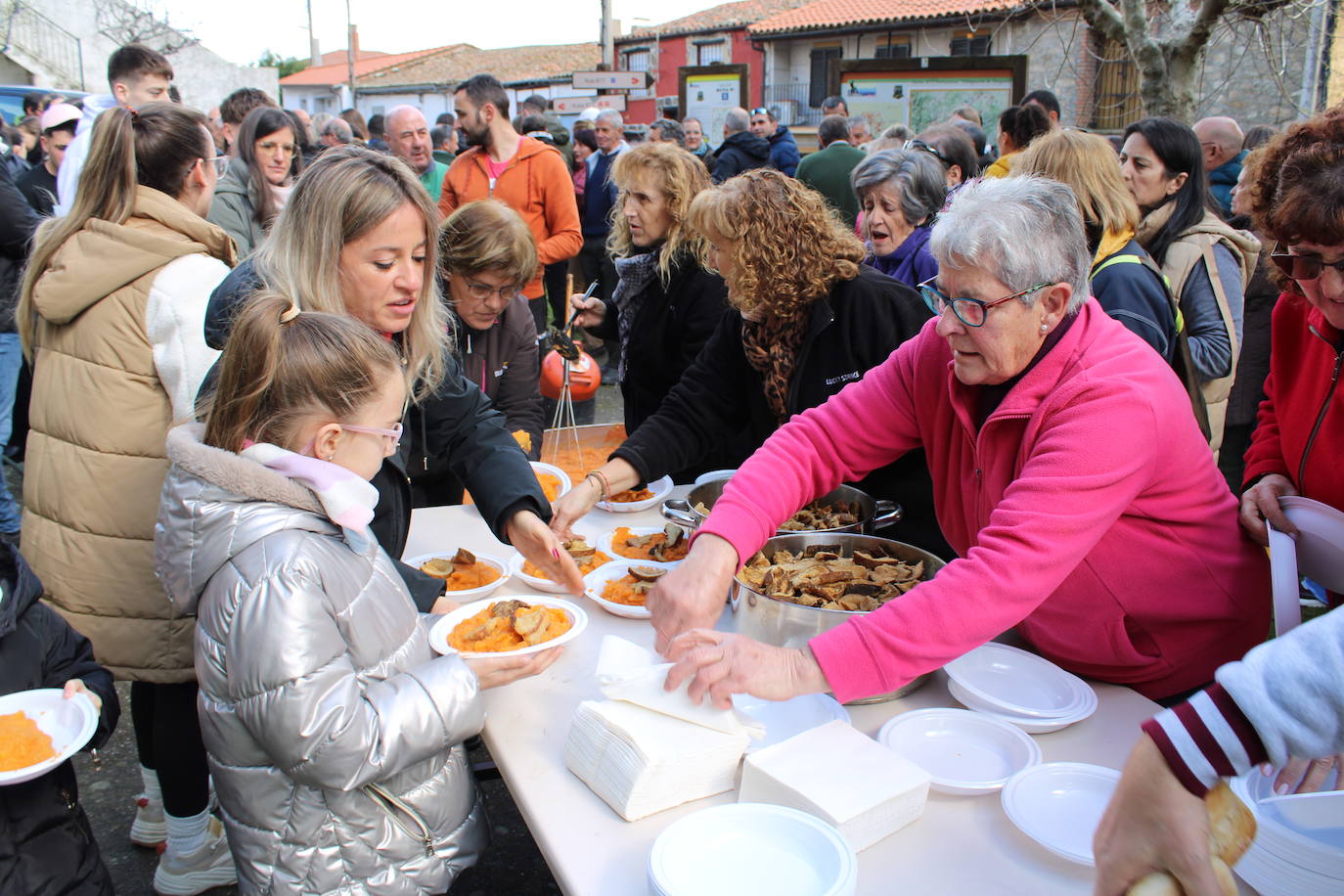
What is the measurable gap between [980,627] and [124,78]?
496cm

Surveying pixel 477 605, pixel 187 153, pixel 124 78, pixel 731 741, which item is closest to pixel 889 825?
pixel 731 741

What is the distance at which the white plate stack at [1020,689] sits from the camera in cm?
155

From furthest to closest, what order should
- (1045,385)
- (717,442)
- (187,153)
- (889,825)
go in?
(717,442)
(187,153)
(1045,385)
(889,825)

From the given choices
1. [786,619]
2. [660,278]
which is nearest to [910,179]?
[660,278]

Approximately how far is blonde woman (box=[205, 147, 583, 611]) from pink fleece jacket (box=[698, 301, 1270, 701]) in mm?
609

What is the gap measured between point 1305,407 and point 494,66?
4274 cm

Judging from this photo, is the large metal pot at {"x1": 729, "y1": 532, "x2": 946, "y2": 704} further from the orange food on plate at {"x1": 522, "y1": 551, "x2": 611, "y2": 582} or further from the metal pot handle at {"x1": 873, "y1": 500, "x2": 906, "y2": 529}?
the orange food on plate at {"x1": 522, "y1": 551, "x2": 611, "y2": 582}

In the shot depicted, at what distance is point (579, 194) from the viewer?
9242mm

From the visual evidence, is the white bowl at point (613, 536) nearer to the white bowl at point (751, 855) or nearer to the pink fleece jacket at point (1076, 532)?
the pink fleece jacket at point (1076, 532)

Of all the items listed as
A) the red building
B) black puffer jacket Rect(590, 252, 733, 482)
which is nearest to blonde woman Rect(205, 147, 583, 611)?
black puffer jacket Rect(590, 252, 733, 482)

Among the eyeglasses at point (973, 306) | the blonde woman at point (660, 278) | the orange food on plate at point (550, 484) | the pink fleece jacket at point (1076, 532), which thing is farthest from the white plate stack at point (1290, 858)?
the blonde woman at point (660, 278)

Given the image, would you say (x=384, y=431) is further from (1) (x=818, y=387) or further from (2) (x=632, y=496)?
(1) (x=818, y=387)

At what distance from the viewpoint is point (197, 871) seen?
2400mm

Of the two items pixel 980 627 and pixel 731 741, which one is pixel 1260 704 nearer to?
pixel 980 627
